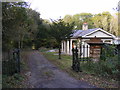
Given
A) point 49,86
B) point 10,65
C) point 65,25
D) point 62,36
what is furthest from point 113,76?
point 65,25

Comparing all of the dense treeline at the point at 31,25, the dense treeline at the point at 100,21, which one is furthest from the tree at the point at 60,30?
the dense treeline at the point at 100,21

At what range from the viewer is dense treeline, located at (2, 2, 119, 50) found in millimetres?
6887

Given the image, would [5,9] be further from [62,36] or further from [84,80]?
[62,36]

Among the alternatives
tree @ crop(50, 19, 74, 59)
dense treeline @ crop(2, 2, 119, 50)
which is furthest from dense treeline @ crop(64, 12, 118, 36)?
tree @ crop(50, 19, 74, 59)

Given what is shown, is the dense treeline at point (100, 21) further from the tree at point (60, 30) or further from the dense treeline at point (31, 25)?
the tree at point (60, 30)

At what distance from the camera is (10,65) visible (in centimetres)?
565

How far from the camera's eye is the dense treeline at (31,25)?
6.89 metres

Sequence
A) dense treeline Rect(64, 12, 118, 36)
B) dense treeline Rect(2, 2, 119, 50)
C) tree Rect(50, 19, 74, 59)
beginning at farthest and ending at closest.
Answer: dense treeline Rect(64, 12, 118, 36), tree Rect(50, 19, 74, 59), dense treeline Rect(2, 2, 119, 50)

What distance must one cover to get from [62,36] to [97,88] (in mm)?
7905

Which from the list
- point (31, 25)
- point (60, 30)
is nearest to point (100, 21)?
point (31, 25)

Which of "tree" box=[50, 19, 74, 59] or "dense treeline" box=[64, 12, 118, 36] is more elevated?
"dense treeline" box=[64, 12, 118, 36]

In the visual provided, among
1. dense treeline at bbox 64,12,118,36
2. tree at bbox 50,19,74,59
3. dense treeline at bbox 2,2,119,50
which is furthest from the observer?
dense treeline at bbox 64,12,118,36

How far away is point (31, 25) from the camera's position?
65.0 feet

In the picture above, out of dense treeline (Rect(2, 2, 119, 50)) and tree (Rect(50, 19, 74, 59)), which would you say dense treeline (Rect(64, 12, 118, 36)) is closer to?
dense treeline (Rect(2, 2, 119, 50))
